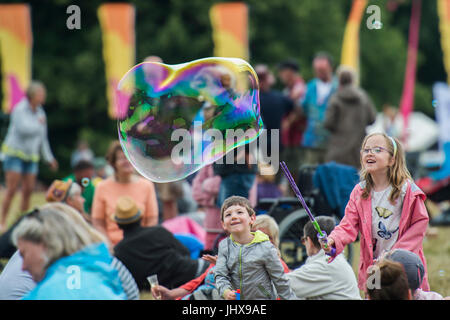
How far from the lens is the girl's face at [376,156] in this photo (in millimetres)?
4141

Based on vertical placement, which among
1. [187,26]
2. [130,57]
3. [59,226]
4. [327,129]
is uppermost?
[187,26]

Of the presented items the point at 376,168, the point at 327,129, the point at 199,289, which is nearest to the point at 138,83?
the point at 199,289

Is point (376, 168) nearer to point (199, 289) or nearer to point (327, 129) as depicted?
point (199, 289)

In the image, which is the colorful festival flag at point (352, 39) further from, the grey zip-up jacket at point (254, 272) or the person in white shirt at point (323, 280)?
the grey zip-up jacket at point (254, 272)

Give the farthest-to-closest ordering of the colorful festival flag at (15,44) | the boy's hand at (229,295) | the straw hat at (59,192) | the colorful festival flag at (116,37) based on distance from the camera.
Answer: the colorful festival flag at (116,37) → the colorful festival flag at (15,44) → the straw hat at (59,192) → the boy's hand at (229,295)

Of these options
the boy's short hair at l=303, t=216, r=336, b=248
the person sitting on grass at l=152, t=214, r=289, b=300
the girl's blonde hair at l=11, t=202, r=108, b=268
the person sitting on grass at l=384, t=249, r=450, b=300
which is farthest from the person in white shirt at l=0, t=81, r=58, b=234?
the person sitting on grass at l=384, t=249, r=450, b=300

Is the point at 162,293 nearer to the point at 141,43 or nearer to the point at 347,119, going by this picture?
the point at 347,119

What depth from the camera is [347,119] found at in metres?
8.27

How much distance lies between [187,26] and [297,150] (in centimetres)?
1623

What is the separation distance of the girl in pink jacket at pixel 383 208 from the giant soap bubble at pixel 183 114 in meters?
1.19

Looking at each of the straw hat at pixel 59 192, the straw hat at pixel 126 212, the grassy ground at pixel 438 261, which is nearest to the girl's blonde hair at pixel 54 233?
the grassy ground at pixel 438 261

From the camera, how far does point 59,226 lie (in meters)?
3.20

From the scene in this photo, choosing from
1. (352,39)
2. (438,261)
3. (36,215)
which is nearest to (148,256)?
(36,215)

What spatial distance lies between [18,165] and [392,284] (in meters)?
6.81
